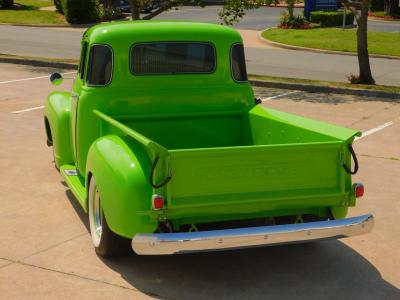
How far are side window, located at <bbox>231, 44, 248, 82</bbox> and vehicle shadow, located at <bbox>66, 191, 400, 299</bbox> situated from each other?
1.89m

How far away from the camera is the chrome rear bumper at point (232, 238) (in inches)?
190

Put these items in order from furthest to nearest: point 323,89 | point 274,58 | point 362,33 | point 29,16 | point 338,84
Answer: point 29,16 → point 274,58 → point 338,84 → point 362,33 → point 323,89

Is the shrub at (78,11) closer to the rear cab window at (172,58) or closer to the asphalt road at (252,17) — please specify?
the asphalt road at (252,17)

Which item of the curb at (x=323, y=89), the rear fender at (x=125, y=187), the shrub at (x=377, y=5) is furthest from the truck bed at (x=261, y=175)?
the shrub at (x=377, y=5)

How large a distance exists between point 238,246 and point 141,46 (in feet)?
8.28

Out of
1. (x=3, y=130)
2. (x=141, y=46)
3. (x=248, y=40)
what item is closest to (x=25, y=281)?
(x=141, y=46)

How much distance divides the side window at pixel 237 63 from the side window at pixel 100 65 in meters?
1.23

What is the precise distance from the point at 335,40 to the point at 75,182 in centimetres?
1992

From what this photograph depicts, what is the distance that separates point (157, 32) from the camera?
21.8ft

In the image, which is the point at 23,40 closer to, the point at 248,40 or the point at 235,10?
the point at 248,40

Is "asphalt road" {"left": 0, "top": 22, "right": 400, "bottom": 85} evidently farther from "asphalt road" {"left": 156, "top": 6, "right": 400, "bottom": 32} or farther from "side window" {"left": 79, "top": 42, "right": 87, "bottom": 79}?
"side window" {"left": 79, "top": 42, "right": 87, "bottom": 79}

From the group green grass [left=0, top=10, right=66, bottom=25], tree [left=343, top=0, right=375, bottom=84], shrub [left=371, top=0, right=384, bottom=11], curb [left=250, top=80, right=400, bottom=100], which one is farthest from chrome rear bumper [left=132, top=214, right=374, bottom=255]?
shrub [left=371, top=0, right=384, bottom=11]

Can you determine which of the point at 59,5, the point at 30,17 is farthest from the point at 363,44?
the point at 59,5

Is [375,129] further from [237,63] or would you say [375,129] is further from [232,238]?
[232,238]
